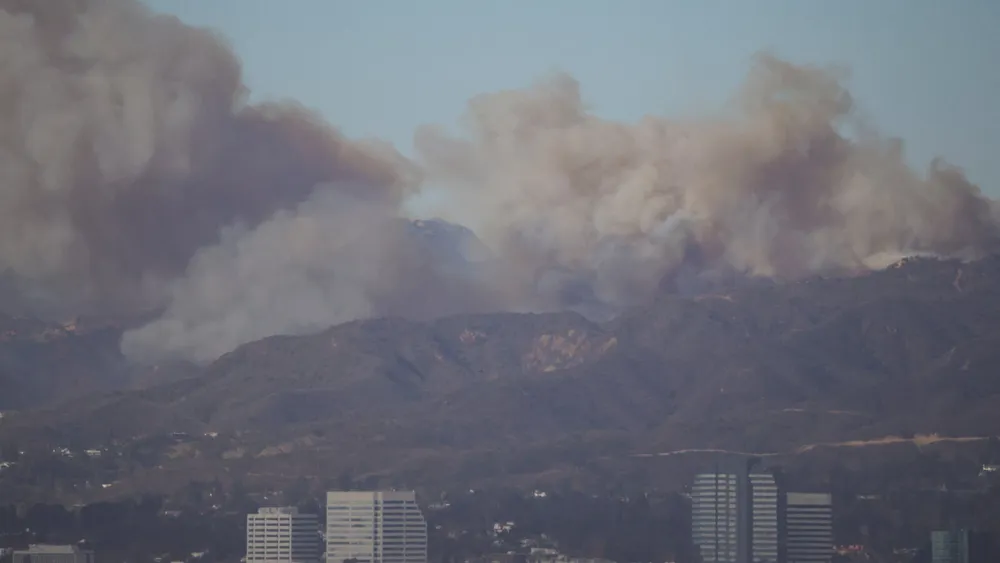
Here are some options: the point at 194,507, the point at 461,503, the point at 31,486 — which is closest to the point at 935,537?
the point at 461,503

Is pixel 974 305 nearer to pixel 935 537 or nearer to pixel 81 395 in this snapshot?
pixel 935 537

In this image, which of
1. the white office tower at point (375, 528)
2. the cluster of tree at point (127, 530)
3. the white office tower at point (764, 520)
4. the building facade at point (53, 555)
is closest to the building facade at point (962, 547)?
the white office tower at point (764, 520)

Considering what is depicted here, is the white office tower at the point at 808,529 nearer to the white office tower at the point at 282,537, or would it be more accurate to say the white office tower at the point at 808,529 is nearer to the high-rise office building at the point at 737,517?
the high-rise office building at the point at 737,517

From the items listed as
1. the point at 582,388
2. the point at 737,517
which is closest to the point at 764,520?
the point at 737,517

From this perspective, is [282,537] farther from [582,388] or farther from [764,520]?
[582,388]

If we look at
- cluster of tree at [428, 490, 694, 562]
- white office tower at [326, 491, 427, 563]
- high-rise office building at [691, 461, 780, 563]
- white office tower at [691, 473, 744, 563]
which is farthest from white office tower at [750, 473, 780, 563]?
white office tower at [326, 491, 427, 563]

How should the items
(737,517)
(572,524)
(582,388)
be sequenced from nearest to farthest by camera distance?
1. (737,517)
2. (572,524)
3. (582,388)

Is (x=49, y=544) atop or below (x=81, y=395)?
below

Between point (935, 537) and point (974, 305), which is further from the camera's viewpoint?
point (974, 305)
